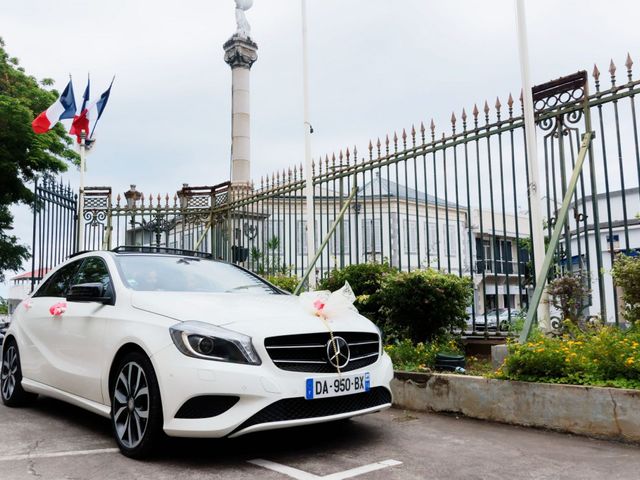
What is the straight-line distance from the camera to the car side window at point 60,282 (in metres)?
5.38

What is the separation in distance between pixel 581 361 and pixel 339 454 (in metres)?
2.18

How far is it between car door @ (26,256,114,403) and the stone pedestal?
53.0 ft

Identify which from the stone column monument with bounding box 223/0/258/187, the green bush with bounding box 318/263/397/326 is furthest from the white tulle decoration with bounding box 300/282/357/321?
the stone column monument with bounding box 223/0/258/187

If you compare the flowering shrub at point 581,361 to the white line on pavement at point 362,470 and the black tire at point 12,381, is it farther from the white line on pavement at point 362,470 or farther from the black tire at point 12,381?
the black tire at point 12,381

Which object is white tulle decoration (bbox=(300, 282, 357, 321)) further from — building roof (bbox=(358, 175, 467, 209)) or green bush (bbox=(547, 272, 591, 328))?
building roof (bbox=(358, 175, 467, 209))

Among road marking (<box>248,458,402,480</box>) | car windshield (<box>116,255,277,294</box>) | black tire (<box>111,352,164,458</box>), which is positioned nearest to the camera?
road marking (<box>248,458,402,480</box>)

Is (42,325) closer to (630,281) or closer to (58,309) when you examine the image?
(58,309)

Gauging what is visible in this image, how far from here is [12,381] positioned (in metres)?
5.62

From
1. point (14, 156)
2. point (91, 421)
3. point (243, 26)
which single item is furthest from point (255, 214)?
point (243, 26)

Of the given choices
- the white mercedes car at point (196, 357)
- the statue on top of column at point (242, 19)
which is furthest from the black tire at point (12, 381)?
the statue on top of column at point (242, 19)

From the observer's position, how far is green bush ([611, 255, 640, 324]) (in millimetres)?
5074

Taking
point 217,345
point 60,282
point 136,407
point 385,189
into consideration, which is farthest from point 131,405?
point 385,189

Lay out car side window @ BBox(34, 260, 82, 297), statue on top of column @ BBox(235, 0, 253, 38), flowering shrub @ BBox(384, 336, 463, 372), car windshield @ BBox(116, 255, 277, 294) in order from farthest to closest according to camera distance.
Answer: statue on top of column @ BBox(235, 0, 253, 38), flowering shrub @ BBox(384, 336, 463, 372), car side window @ BBox(34, 260, 82, 297), car windshield @ BBox(116, 255, 277, 294)

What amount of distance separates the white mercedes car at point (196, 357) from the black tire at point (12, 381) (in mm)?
712
